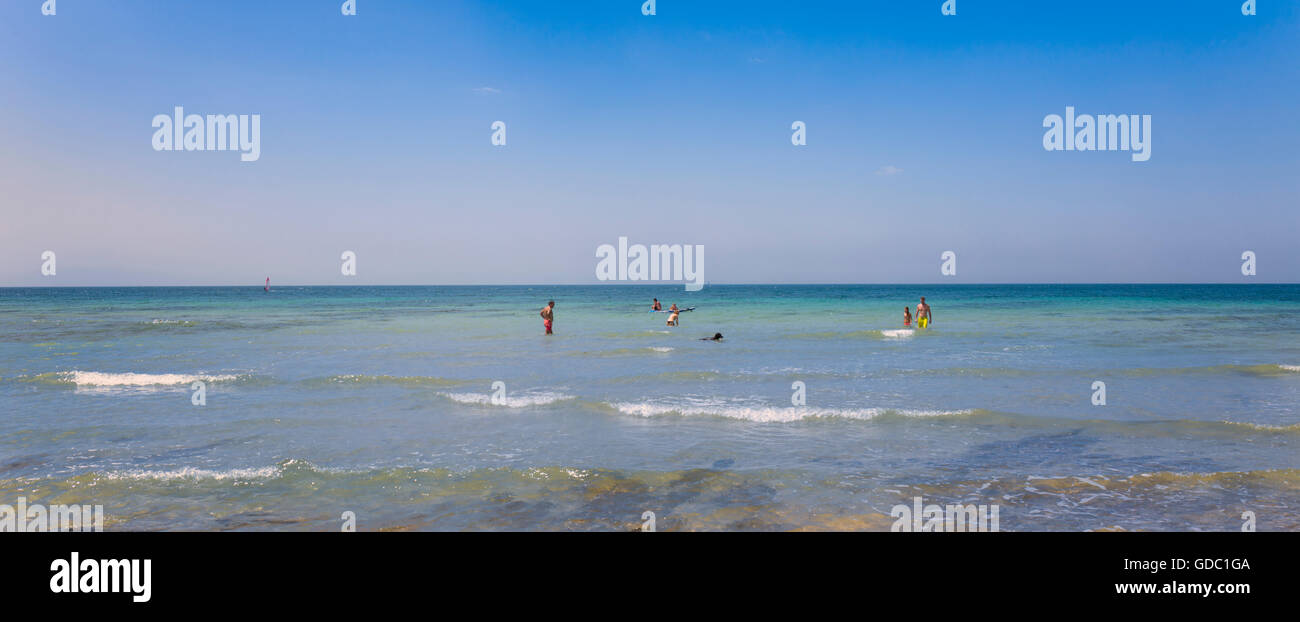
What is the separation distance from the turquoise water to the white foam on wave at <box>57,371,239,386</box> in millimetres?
130

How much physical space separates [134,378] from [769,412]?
1686cm

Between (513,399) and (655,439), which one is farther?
(513,399)

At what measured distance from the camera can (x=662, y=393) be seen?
15148 mm

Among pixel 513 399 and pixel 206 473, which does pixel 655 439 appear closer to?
pixel 513 399

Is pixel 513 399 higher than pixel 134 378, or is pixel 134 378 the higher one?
pixel 134 378

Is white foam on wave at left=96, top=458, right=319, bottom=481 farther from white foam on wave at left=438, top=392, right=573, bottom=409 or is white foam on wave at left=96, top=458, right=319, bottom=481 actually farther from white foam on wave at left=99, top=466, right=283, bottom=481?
white foam on wave at left=438, top=392, right=573, bottom=409

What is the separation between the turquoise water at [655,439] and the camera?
695cm

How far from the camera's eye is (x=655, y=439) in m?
10.3

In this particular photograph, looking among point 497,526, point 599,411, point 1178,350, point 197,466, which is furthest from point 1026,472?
point 1178,350

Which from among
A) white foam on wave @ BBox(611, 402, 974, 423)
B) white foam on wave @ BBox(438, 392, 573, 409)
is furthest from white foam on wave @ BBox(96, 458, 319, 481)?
white foam on wave @ BBox(611, 402, 974, 423)

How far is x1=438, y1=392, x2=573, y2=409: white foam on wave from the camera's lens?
13.6 meters

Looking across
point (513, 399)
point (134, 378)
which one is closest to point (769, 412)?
point (513, 399)
